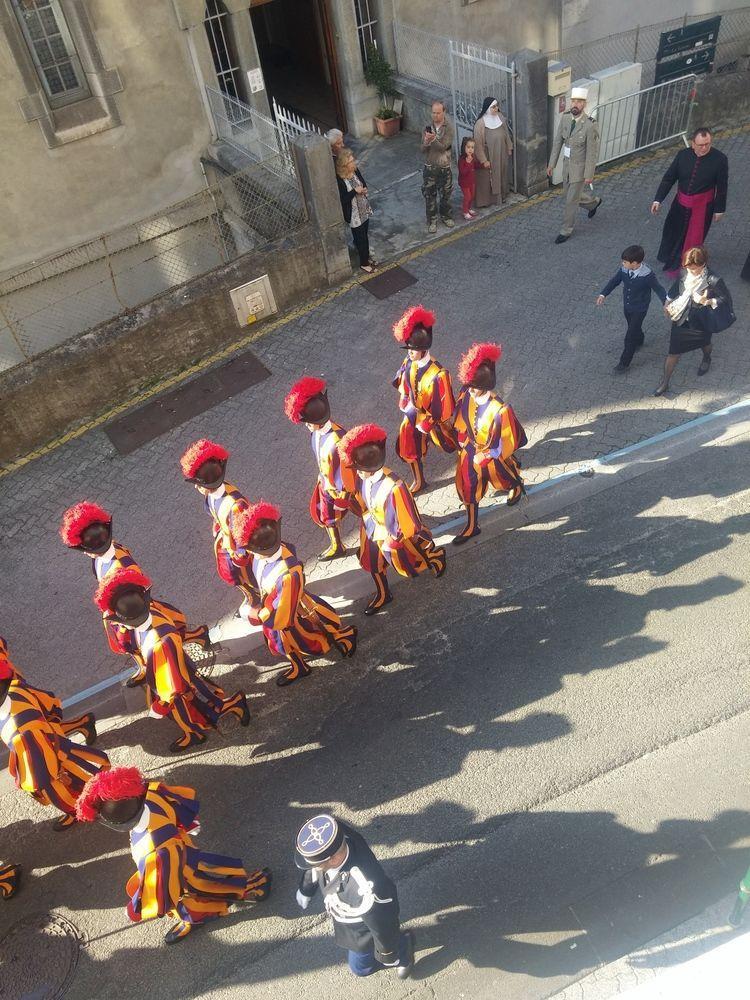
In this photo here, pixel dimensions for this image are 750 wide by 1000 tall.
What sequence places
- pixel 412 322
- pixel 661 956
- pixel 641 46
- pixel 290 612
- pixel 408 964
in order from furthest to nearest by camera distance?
pixel 641 46
pixel 412 322
pixel 290 612
pixel 408 964
pixel 661 956

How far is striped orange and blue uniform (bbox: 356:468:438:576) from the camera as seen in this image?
6535 millimetres

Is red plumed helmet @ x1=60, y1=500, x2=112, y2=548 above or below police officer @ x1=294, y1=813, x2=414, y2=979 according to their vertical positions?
above

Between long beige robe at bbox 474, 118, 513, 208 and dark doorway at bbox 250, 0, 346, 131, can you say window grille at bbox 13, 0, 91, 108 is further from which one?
long beige robe at bbox 474, 118, 513, 208

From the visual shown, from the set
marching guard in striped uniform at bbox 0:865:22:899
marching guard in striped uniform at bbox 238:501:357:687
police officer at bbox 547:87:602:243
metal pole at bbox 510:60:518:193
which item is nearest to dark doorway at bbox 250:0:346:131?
metal pole at bbox 510:60:518:193

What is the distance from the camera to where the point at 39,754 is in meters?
5.79

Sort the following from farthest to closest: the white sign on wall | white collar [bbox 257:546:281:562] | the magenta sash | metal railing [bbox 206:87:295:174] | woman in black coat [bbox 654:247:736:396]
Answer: the white sign on wall
metal railing [bbox 206:87:295:174]
the magenta sash
woman in black coat [bbox 654:247:736:396]
white collar [bbox 257:546:281:562]

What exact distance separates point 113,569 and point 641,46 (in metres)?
15.8

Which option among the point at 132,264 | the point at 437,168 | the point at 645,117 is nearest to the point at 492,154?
the point at 437,168

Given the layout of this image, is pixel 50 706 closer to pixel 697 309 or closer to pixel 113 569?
pixel 113 569

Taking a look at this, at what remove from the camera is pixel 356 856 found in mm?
4621

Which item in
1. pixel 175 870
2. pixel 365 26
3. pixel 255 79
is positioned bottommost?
pixel 175 870

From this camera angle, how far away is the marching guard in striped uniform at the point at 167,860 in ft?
15.5

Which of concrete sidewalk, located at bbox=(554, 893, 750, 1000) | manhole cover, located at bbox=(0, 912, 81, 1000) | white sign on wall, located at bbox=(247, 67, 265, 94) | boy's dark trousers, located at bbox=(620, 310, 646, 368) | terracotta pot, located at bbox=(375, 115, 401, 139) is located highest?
white sign on wall, located at bbox=(247, 67, 265, 94)

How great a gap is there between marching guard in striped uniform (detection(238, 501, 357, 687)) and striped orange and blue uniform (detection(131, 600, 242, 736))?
0.63 metres
